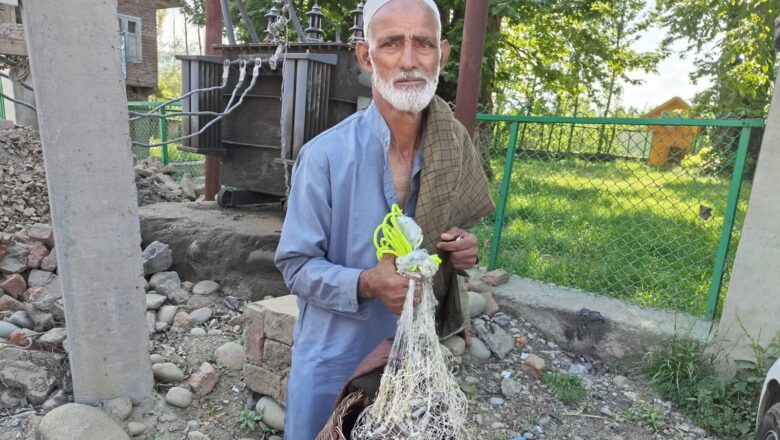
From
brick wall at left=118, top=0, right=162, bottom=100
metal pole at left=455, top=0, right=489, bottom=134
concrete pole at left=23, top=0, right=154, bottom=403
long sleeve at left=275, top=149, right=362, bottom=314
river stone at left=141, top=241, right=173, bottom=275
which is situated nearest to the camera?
long sleeve at left=275, top=149, right=362, bottom=314

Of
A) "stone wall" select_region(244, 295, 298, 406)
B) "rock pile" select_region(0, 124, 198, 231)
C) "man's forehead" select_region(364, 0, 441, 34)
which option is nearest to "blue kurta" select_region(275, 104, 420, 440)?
"man's forehead" select_region(364, 0, 441, 34)

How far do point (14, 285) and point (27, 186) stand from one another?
116 inches

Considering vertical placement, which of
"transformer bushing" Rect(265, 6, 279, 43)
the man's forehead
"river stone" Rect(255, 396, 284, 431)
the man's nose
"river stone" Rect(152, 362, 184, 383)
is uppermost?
"transformer bushing" Rect(265, 6, 279, 43)

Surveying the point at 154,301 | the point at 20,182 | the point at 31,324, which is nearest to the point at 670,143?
the point at 154,301

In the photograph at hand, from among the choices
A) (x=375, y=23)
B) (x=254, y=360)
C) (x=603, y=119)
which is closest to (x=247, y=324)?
(x=254, y=360)

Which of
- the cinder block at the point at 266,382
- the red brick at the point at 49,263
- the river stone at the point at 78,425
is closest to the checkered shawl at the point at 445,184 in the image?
the cinder block at the point at 266,382

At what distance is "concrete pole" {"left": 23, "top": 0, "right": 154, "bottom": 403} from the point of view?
234cm

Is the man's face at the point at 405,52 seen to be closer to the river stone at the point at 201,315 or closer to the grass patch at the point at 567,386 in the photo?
the grass patch at the point at 567,386

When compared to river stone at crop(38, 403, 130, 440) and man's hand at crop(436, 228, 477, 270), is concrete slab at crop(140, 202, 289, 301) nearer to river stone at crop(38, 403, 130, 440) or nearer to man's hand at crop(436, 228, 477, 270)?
river stone at crop(38, 403, 130, 440)

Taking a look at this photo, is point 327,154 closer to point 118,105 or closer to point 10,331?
point 118,105

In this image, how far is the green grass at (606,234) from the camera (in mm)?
4469

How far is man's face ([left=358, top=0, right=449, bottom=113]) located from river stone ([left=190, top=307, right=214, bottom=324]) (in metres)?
2.74

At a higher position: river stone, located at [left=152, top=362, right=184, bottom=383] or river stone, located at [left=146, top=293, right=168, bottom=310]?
river stone, located at [left=146, top=293, right=168, bottom=310]

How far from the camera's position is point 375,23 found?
1566 mm
